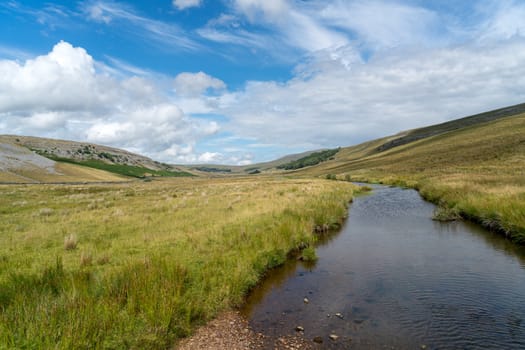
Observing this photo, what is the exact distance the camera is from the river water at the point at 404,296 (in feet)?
22.8

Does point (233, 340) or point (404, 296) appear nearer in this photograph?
point (233, 340)

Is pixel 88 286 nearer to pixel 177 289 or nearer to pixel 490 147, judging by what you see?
pixel 177 289

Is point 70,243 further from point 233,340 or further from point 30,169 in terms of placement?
point 30,169

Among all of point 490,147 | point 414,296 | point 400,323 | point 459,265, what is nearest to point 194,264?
point 400,323

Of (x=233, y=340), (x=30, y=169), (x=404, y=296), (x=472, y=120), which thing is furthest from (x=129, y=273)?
(x=472, y=120)

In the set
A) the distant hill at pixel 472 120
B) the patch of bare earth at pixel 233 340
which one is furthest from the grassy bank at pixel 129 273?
the distant hill at pixel 472 120

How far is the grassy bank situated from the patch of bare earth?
31 cm

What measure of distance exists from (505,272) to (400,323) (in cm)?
634

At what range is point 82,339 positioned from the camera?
17.2 ft

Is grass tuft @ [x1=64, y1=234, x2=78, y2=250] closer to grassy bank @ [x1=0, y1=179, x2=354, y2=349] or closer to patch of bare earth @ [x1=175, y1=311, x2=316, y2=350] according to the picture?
grassy bank @ [x1=0, y1=179, x2=354, y2=349]

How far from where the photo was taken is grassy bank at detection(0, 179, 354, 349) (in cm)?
568

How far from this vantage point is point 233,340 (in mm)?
6852

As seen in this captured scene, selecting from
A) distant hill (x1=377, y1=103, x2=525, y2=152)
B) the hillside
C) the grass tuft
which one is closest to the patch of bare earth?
the grass tuft

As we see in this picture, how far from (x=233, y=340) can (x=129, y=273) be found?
12.2 feet
